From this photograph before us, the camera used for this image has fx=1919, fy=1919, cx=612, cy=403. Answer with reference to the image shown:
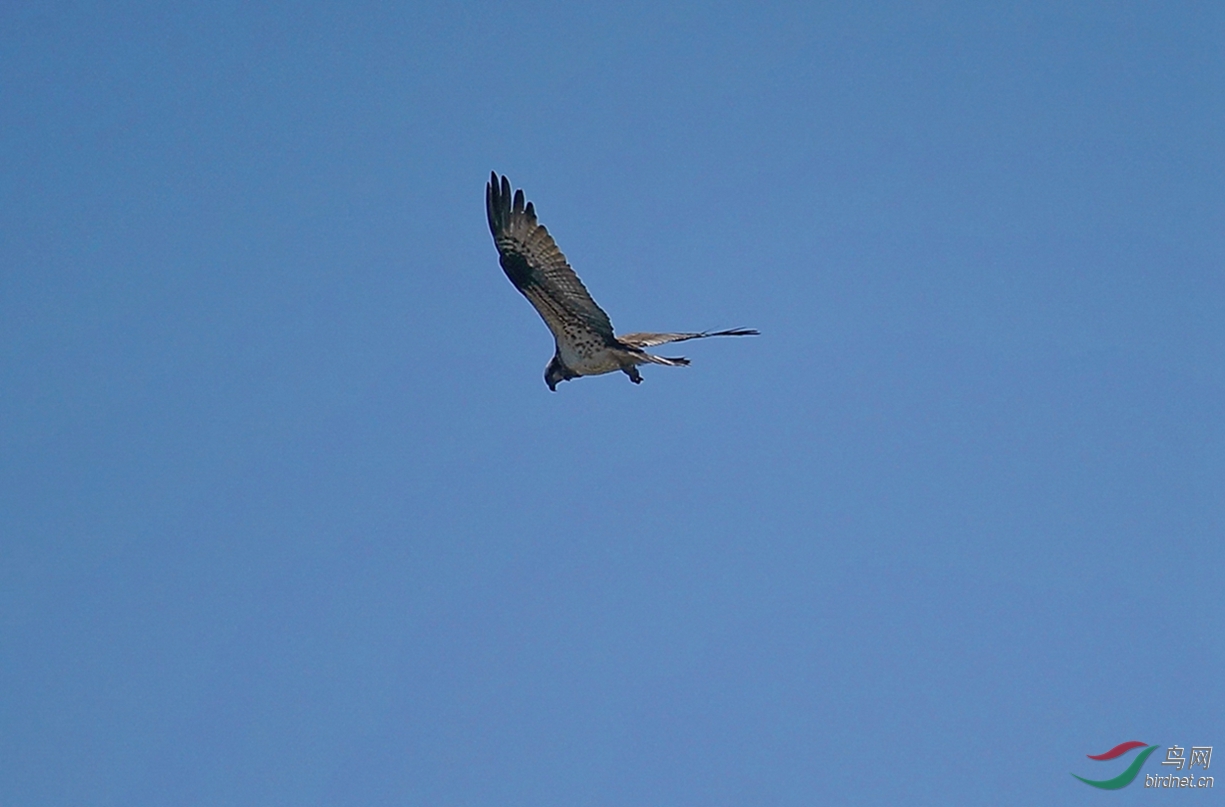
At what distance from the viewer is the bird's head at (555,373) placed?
957 inches

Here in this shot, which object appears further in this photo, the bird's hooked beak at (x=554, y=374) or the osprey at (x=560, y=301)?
the bird's hooked beak at (x=554, y=374)

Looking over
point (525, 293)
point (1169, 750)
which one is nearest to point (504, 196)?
point (525, 293)

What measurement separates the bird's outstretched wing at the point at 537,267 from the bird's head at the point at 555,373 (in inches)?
25.0

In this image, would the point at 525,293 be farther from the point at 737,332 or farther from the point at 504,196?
the point at 737,332

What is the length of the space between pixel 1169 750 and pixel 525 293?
11.3 m

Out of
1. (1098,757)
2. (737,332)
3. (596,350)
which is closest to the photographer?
(737,332)

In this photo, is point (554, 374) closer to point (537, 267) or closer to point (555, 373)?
point (555, 373)

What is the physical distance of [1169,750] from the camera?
2691cm

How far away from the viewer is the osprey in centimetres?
2291

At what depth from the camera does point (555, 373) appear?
24453 millimetres

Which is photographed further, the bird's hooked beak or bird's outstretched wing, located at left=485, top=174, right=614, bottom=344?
the bird's hooked beak

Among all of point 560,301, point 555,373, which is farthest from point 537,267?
point 555,373

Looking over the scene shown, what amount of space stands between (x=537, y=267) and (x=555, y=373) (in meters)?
1.83

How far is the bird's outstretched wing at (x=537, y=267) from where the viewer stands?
22.9 meters
